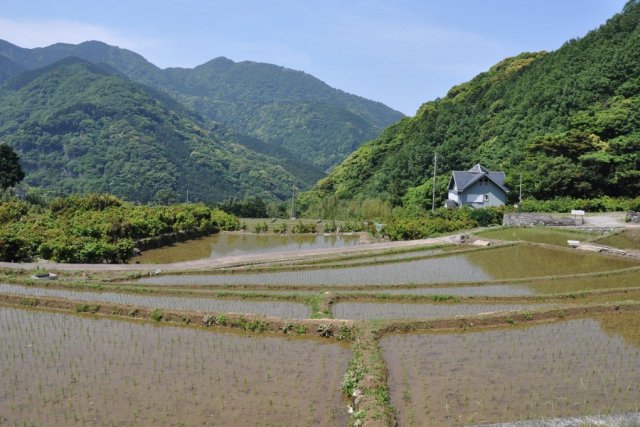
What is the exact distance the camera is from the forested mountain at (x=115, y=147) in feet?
265

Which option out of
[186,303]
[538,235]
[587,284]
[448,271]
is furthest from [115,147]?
[587,284]

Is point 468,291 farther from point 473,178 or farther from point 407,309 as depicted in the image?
point 473,178

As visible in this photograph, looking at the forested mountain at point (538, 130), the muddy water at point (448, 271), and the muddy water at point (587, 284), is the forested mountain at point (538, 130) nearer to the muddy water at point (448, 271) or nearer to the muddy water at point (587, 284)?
the muddy water at point (448, 271)

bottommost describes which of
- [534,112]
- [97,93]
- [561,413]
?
[561,413]

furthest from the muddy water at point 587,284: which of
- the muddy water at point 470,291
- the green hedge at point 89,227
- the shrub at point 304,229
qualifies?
the shrub at point 304,229

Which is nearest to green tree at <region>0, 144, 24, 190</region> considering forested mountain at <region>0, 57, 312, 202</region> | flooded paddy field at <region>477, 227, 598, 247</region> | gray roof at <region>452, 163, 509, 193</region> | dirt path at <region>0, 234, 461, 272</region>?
dirt path at <region>0, 234, 461, 272</region>

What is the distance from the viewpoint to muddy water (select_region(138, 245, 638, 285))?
17.0 metres

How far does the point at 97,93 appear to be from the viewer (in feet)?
348

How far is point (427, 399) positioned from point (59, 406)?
5467 millimetres

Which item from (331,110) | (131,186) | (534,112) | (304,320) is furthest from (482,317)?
(331,110)

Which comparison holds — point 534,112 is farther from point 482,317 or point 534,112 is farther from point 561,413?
point 561,413

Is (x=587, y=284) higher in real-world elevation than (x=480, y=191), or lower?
lower

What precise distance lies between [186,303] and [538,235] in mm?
18752

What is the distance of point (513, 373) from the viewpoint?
29.5 ft
